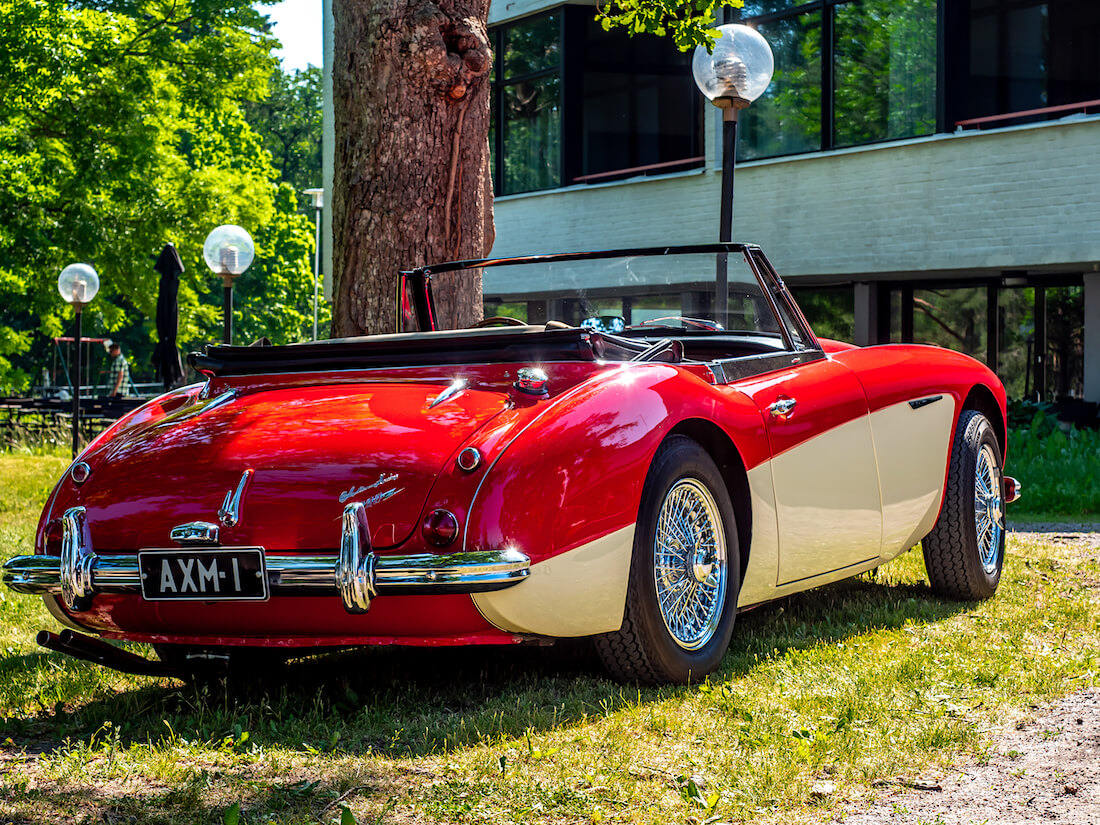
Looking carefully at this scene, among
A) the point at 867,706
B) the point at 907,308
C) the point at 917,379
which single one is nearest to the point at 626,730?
the point at 867,706

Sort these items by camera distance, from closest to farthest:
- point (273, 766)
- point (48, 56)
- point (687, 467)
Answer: point (273, 766) → point (687, 467) → point (48, 56)

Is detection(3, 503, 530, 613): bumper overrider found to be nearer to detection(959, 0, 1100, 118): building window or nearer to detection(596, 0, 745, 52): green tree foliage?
detection(596, 0, 745, 52): green tree foliage

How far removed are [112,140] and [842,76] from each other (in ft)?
51.2

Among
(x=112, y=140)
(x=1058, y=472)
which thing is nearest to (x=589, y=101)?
(x=112, y=140)

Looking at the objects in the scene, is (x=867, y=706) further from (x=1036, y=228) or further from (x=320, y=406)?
(x=1036, y=228)

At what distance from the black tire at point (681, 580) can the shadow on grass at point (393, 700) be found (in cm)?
9

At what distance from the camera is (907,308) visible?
18.5 metres

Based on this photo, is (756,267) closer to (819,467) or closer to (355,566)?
(819,467)

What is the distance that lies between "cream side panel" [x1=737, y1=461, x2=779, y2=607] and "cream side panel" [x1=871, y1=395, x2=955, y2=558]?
0.81 meters

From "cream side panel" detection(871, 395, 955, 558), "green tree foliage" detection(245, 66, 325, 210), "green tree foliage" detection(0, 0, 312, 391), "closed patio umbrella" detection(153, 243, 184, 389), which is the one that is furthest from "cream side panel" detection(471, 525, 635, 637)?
"green tree foliage" detection(245, 66, 325, 210)

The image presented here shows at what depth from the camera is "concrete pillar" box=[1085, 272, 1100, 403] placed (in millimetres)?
15969

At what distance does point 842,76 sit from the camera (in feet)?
56.2

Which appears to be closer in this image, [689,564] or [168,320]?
[689,564]

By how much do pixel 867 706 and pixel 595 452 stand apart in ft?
3.50
